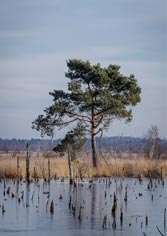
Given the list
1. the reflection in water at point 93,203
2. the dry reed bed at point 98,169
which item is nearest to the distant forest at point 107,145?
the dry reed bed at point 98,169

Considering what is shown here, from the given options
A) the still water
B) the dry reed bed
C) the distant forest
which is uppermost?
the distant forest

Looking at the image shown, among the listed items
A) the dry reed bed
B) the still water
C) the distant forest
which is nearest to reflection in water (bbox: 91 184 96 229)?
the still water

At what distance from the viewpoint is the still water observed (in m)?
13.0

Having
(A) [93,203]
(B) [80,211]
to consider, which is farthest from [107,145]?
(B) [80,211]

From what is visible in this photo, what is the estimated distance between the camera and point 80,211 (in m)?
14.1

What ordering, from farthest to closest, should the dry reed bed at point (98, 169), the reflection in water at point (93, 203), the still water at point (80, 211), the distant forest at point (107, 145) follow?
the dry reed bed at point (98, 169) < the distant forest at point (107, 145) < the reflection in water at point (93, 203) < the still water at point (80, 211)

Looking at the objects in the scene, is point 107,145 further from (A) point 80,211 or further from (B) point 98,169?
(A) point 80,211

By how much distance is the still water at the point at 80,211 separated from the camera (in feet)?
42.5

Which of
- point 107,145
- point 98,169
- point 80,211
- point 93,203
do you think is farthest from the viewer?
point 107,145

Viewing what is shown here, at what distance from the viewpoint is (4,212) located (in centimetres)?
1534

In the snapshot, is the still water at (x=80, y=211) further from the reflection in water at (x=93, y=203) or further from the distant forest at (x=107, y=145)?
the distant forest at (x=107, y=145)

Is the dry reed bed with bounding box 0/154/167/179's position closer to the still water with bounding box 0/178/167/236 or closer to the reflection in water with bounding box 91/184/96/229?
the still water with bounding box 0/178/167/236

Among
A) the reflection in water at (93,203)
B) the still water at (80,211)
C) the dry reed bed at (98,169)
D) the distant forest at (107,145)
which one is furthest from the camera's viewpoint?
the dry reed bed at (98,169)

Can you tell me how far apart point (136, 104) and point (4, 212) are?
16984 millimetres
